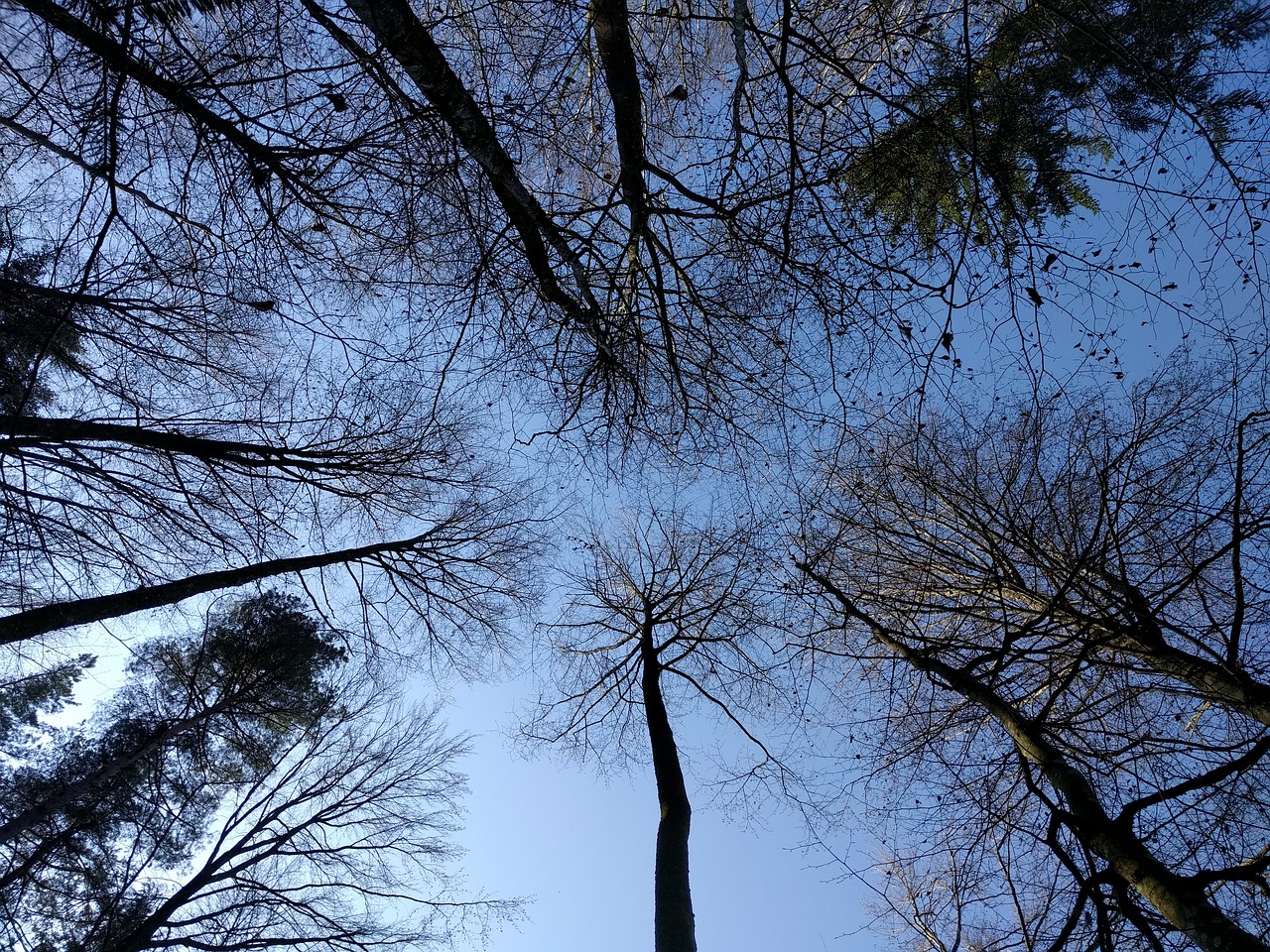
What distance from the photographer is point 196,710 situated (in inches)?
293

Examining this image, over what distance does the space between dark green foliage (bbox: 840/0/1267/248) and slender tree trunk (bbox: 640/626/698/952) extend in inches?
189

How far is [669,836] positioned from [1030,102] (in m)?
5.68

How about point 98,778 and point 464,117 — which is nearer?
point 464,117

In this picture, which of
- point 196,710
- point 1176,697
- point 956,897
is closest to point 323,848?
point 196,710

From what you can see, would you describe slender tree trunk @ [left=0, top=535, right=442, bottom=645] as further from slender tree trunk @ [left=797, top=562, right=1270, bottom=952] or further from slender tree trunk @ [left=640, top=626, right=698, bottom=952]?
slender tree trunk @ [left=797, top=562, right=1270, bottom=952]

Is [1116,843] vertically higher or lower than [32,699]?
lower

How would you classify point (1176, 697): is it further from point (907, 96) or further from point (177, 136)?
point (177, 136)

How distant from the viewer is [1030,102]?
3414 mm

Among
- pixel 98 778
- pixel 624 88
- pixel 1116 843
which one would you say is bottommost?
pixel 1116 843

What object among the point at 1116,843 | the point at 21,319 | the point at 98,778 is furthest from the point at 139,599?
the point at 1116,843

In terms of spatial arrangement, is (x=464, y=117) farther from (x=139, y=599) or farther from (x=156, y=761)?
(x=156, y=761)

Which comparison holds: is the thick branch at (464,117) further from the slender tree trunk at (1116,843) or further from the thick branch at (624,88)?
the slender tree trunk at (1116,843)

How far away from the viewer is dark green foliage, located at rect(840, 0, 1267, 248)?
2.91 m

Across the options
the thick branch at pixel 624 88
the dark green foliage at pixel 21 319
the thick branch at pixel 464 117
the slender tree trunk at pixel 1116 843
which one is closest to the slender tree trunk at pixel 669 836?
the slender tree trunk at pixel 1116 843
